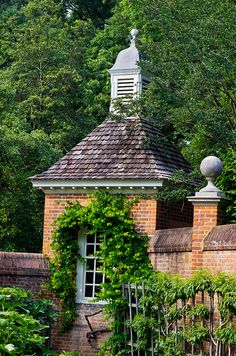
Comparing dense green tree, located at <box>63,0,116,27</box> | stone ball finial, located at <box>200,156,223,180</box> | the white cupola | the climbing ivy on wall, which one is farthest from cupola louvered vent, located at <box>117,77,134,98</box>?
dense green tree, located at <box>63,0,116,27</box>

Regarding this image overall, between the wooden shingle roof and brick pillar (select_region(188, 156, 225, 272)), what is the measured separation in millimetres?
2795

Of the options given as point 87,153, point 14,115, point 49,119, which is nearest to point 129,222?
point 87,153

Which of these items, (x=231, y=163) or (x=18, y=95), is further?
(x=18, y=95)

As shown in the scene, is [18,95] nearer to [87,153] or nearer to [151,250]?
[87,153]

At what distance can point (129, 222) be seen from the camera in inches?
809

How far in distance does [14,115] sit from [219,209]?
15.4 metres

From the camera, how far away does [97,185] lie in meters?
21.0

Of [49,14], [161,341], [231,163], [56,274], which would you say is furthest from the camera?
[49,14]

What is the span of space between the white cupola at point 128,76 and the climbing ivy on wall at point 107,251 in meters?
2.95

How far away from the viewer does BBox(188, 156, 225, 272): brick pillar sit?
17438 mm

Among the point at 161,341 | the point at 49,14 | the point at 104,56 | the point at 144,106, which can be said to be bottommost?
the point at 161,341

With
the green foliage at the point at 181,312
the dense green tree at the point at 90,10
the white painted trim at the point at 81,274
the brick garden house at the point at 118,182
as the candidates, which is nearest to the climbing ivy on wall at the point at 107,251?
the white painted trim at the point at 81,274

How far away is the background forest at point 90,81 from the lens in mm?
20922

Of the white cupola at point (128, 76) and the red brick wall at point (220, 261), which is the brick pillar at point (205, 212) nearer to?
the red brick wall at point (220, 261)
